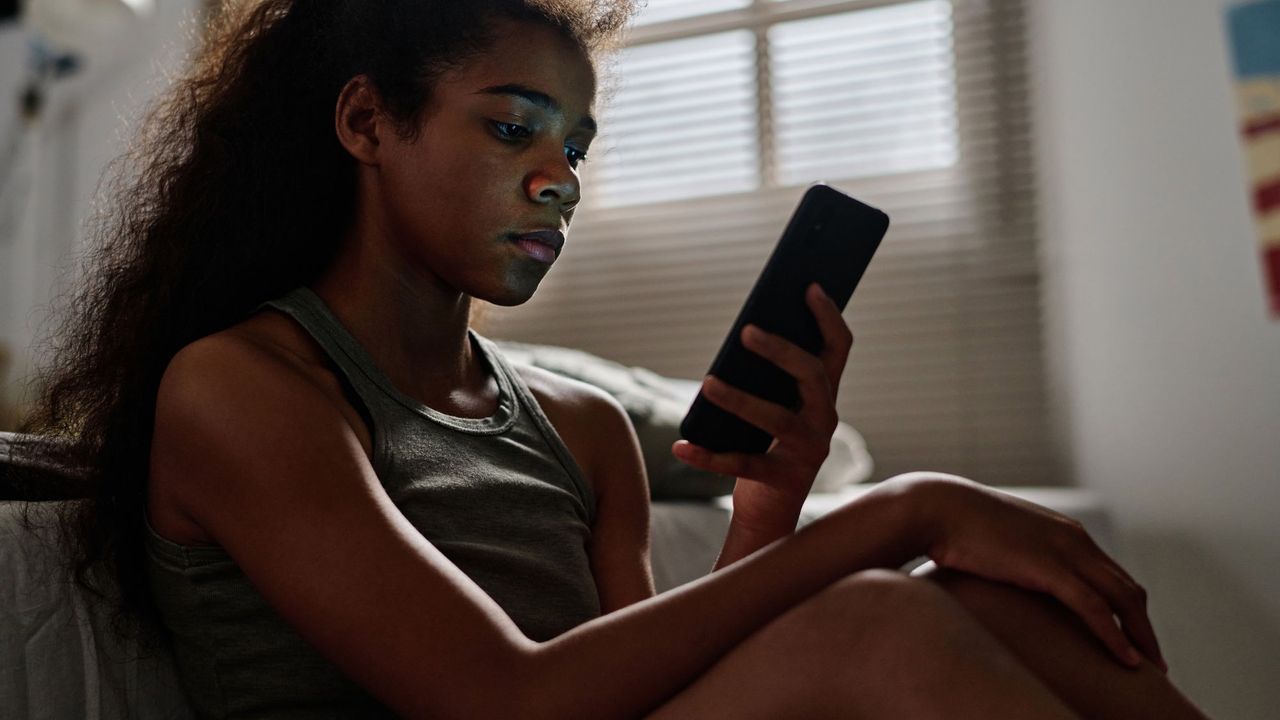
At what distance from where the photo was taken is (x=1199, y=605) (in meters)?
1.74

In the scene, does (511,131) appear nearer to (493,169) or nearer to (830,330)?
(493,169)

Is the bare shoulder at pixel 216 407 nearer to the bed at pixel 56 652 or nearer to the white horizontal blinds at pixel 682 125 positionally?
the bed at pixel 56 652

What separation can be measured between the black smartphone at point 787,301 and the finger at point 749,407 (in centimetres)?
1

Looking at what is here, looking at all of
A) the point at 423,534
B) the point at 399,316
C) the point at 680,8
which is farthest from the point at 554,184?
the point at 680,8

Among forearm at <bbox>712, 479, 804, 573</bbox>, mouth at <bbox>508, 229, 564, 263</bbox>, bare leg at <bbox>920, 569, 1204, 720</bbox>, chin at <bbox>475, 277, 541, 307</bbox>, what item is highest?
mouth at <bbox>508, 229, 564, 263</bbox>

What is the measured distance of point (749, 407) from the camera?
0.74m

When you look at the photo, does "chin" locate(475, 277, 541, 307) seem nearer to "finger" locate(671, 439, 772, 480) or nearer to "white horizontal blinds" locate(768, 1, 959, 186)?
"finger" locate(671, 439, 772, 480)

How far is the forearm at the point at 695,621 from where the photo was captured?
2.04ft

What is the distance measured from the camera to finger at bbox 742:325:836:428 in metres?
0.73

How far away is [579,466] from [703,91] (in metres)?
1.45

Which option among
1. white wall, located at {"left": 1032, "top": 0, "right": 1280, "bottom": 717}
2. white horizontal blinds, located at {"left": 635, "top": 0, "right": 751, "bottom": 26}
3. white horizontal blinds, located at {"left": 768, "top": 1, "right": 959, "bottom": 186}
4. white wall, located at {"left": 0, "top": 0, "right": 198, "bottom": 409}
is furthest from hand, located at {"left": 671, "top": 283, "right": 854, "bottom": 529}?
white wall, located at {"left": 0, "top": 0, "right": 198, "bottom": 409}

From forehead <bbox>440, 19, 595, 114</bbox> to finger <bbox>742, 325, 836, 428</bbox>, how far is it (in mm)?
237

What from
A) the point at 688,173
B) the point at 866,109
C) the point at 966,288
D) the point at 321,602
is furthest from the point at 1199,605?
the point at 321,602

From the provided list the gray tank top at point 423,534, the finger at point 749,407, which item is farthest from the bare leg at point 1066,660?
the gray tank top at point 423,534
